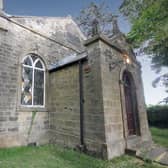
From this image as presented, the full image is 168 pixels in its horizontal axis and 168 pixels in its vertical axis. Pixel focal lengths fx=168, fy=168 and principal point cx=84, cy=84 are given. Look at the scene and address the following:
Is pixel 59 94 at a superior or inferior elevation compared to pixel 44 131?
superior

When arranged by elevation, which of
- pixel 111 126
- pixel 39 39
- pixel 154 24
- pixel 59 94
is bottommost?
pixel 111 126

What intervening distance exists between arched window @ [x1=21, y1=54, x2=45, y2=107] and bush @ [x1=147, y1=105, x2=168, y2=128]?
12.9 m

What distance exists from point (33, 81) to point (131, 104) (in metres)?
5.34

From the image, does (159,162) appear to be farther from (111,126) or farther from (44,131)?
(44,131)

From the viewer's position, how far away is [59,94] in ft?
28.2

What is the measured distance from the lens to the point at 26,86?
→ 835cm

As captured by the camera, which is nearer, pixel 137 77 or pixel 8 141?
pixel 8 141

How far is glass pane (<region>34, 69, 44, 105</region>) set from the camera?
341 inches

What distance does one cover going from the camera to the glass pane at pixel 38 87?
8672 mm

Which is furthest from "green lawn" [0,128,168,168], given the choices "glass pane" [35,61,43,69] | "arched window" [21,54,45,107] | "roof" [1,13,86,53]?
"roof" [1,13,86,53]

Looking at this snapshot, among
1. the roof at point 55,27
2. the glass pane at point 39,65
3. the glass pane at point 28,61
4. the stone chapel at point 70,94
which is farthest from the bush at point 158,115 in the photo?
the glass pane at point 28,61

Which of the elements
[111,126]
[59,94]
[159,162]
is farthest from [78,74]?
[159,162]

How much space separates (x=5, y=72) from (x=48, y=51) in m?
3.05

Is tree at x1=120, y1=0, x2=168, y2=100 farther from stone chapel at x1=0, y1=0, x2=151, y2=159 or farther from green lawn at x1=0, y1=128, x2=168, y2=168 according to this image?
green lawn at x1=0, y1=128, x2=168, y2=168
